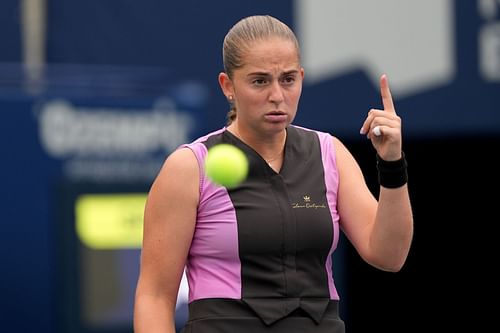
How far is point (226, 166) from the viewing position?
3.01 meters

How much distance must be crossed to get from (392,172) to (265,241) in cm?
36

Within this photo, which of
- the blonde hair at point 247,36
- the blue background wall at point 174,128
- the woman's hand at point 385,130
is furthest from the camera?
the blue background wall at point 174,128

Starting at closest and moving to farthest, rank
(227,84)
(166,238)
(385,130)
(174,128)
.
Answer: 1. (385,130)
2. (166,238)
3. (227,84)
4. (174,128)

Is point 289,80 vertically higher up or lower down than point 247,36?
lower down

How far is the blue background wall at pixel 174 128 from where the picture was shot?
5961mm

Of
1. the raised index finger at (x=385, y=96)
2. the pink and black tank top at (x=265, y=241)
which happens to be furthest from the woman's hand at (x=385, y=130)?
the pink and black tank top at (x=265, y=241)

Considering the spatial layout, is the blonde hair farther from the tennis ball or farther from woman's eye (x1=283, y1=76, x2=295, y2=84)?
the tennis ball

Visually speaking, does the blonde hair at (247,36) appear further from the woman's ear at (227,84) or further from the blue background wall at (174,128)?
the blue background wall at (174,128)

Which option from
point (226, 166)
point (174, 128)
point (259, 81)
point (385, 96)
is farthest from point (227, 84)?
point (174, 128)

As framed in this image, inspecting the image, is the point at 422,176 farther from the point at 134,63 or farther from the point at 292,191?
the point at 292,191

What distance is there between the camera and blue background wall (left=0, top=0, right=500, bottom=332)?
5.96m

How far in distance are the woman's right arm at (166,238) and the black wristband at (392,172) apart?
0.46m

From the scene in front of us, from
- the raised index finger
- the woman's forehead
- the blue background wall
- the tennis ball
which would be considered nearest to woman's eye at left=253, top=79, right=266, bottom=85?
the woman's forehead

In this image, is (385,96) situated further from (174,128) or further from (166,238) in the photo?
(174,128)
